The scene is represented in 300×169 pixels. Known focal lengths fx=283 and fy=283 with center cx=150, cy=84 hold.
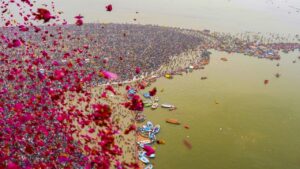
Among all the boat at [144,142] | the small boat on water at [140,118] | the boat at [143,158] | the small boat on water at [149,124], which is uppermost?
the small boat on water at [140,118]

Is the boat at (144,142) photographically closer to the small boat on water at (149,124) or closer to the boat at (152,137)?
→ the boat at (152,137)

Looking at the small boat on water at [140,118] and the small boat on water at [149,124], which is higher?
the small boat on water at [140,118]

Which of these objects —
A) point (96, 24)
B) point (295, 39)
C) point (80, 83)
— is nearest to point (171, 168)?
point (80, 83)

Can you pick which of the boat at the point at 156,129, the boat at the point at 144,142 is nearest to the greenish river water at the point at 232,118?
the boat at the point at 156,129

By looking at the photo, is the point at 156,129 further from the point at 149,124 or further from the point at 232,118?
the point at 232,118

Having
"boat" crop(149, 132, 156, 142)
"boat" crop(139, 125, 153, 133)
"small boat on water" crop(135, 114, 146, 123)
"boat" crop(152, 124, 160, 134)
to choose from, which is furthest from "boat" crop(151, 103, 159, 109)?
"boat" crop(149, 132, 156, 142)

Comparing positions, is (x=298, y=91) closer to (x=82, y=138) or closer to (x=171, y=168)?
(x=171, y=168)

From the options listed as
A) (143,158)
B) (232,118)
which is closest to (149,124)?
(143,158)

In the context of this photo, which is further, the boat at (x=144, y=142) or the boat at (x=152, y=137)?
the boat at (x=152, y=137)
